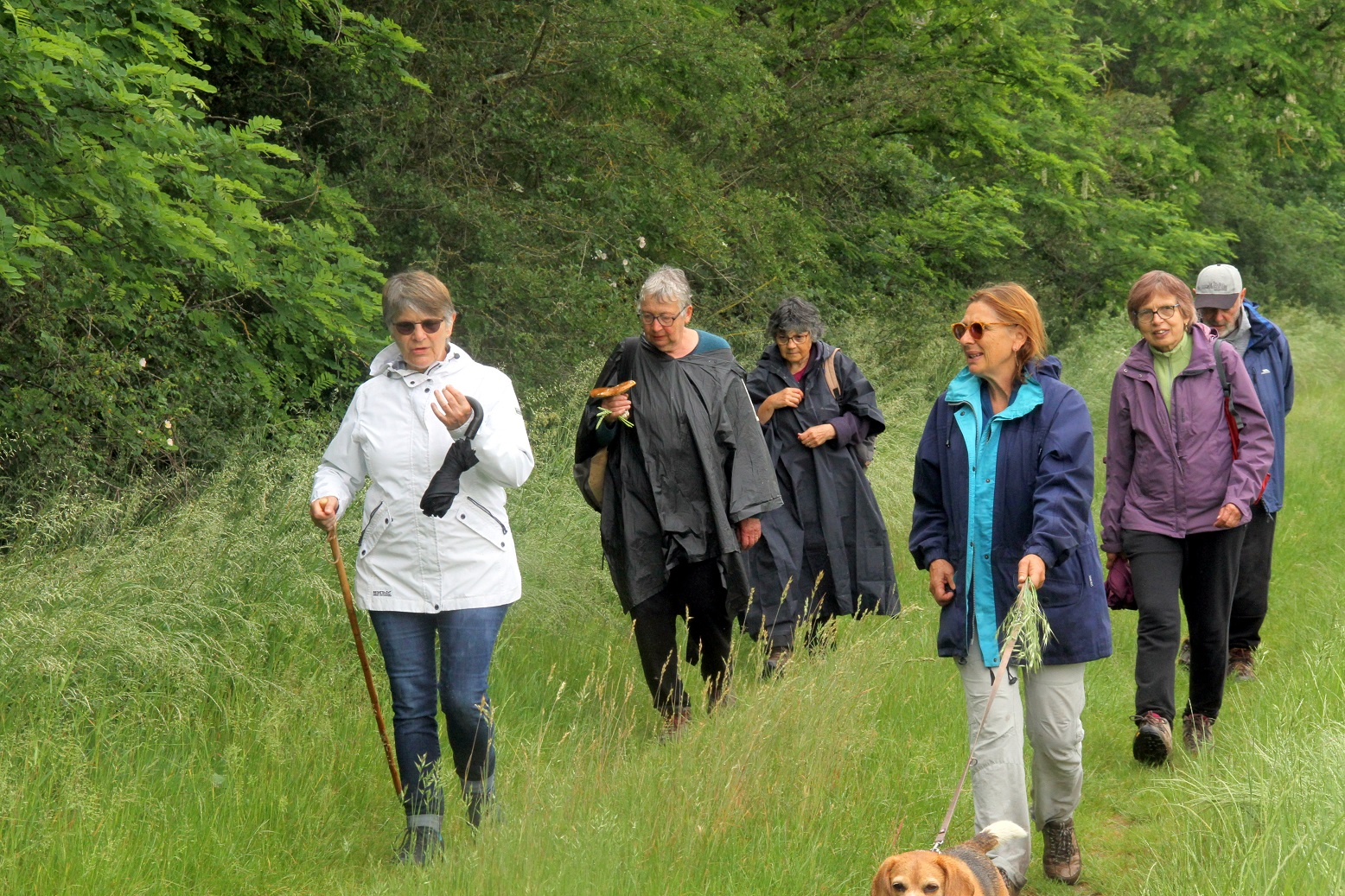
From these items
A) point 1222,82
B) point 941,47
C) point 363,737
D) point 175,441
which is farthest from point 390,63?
point 1222,82

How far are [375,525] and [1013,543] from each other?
202 cm

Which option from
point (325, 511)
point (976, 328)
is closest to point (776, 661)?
point (976, 328)

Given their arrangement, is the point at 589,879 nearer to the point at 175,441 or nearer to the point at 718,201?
the point at 175,441

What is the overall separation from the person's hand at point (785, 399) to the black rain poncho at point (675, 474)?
0.90 metres

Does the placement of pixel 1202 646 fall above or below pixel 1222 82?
below

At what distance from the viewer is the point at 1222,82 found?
23.2m

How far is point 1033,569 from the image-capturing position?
3.88m

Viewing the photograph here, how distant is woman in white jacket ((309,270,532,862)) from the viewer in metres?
4.12

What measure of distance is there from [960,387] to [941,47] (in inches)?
521

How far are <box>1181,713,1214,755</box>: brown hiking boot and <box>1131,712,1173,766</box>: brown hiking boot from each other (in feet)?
0.55

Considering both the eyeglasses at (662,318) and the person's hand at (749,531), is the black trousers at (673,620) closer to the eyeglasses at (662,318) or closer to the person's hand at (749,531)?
the person's hand at (749,531)

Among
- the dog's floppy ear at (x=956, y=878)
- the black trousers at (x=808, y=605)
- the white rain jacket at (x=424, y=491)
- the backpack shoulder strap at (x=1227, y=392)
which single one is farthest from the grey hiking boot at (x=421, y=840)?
the backpack shoulder strap at (x=1227, y=392)

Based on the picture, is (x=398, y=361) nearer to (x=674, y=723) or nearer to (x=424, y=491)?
(x=424, y=491)

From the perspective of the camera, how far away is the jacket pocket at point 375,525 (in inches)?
164
